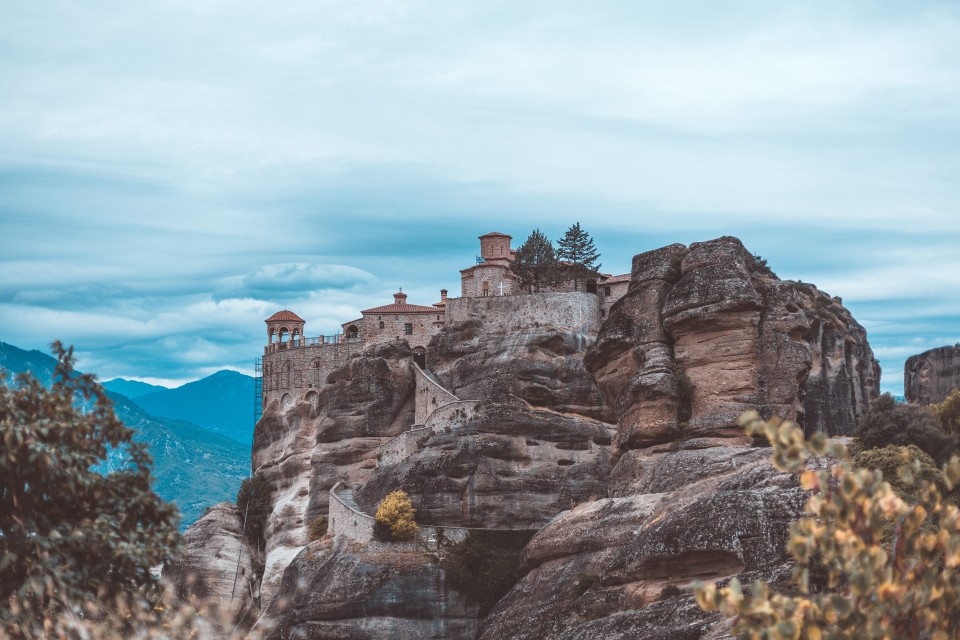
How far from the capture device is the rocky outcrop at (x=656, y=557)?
41562mm

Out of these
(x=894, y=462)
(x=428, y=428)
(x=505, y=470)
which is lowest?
(x=894, y=462)

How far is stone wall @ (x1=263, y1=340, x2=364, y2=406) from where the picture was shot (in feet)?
320

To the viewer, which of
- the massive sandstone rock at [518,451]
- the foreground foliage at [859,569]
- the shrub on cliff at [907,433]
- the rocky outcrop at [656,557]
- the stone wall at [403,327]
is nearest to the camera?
the foreground foliage at [859,569]

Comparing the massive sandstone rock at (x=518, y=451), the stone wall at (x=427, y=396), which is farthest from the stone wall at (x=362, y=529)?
the stone wall at (x=427, y=396)

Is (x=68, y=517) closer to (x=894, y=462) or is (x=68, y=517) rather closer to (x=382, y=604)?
(x=894, y=462)

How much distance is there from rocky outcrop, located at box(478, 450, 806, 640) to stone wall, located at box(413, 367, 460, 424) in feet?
100

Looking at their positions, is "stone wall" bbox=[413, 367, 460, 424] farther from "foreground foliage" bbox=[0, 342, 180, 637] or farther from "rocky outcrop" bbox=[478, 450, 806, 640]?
"foreground foliage" bbox=[0, 342, 180, 637]

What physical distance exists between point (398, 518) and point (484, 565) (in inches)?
224

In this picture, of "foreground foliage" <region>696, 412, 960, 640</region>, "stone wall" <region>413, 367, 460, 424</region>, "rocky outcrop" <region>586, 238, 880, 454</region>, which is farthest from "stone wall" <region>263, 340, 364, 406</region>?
"foreground foliage" <region>696, 412, 960, 640</region>

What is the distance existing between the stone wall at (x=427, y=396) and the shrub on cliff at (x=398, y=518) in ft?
37.0

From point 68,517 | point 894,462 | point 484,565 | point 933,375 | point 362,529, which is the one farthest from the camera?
point 933,375

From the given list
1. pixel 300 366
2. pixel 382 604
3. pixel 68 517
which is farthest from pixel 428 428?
pixel 68 517

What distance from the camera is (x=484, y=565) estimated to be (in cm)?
6819

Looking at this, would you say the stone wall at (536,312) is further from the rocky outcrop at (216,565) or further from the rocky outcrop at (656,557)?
the rocky outcrop at (656,557)
